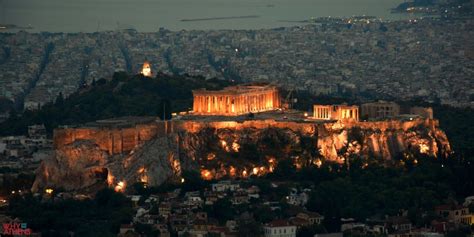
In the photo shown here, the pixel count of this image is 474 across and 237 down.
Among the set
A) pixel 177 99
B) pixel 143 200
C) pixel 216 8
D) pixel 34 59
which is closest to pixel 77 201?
pixel 143 200

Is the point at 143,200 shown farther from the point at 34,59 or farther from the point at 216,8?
the point at 216,8

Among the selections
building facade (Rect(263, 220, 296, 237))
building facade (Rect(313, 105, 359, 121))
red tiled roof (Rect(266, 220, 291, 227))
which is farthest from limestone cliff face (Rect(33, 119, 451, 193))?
building facade (Rect(263, 220, 296, 237))

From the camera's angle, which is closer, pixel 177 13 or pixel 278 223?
pixel 278 223

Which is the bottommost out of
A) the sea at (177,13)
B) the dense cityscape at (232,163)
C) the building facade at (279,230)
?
the building facade at (279,230)

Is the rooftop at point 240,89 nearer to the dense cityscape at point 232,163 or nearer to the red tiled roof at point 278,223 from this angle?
the dense cityscape at point 232,163

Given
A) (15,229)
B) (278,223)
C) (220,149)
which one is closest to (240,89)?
(220,149)

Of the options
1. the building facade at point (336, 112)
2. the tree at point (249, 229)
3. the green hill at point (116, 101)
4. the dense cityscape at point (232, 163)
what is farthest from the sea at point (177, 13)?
the tree at point (249, 229)

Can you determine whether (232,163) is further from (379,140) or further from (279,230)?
(279,230)
